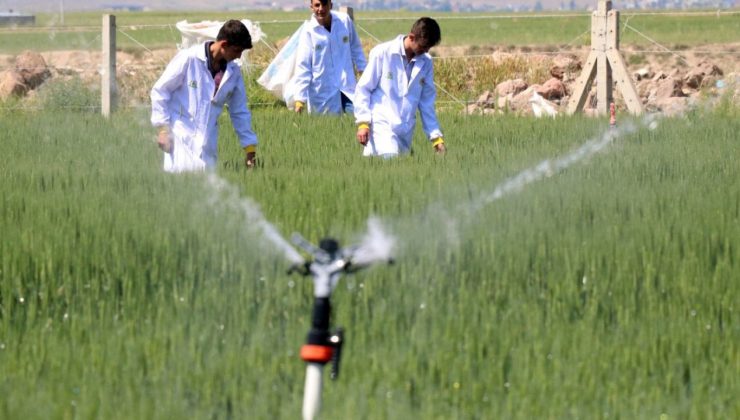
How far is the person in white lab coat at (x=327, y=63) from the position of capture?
13.2m

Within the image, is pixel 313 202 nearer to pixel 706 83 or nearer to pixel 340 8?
pixel 340 8

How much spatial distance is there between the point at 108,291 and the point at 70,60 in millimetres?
37950

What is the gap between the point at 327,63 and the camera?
1328 centimetres

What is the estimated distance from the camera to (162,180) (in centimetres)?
762

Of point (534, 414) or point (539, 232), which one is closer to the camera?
point (534, 414)

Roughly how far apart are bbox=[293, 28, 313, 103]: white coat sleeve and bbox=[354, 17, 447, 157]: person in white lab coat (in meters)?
4.26

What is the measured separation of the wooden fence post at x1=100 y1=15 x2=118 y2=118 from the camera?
1481 cm

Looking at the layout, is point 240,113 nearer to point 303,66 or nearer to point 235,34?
point 235,34

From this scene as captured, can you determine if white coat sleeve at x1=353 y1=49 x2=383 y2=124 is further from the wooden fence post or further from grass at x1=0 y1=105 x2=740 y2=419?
the wooden fence post

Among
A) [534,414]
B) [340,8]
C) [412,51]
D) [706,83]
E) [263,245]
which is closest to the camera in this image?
[534,414]

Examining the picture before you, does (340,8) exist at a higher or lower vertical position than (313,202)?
higher

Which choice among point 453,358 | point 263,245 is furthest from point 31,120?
A: point 453,358

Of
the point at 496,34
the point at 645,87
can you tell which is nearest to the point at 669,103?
the point at 645,87

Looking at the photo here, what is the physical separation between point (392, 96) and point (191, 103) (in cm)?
150
